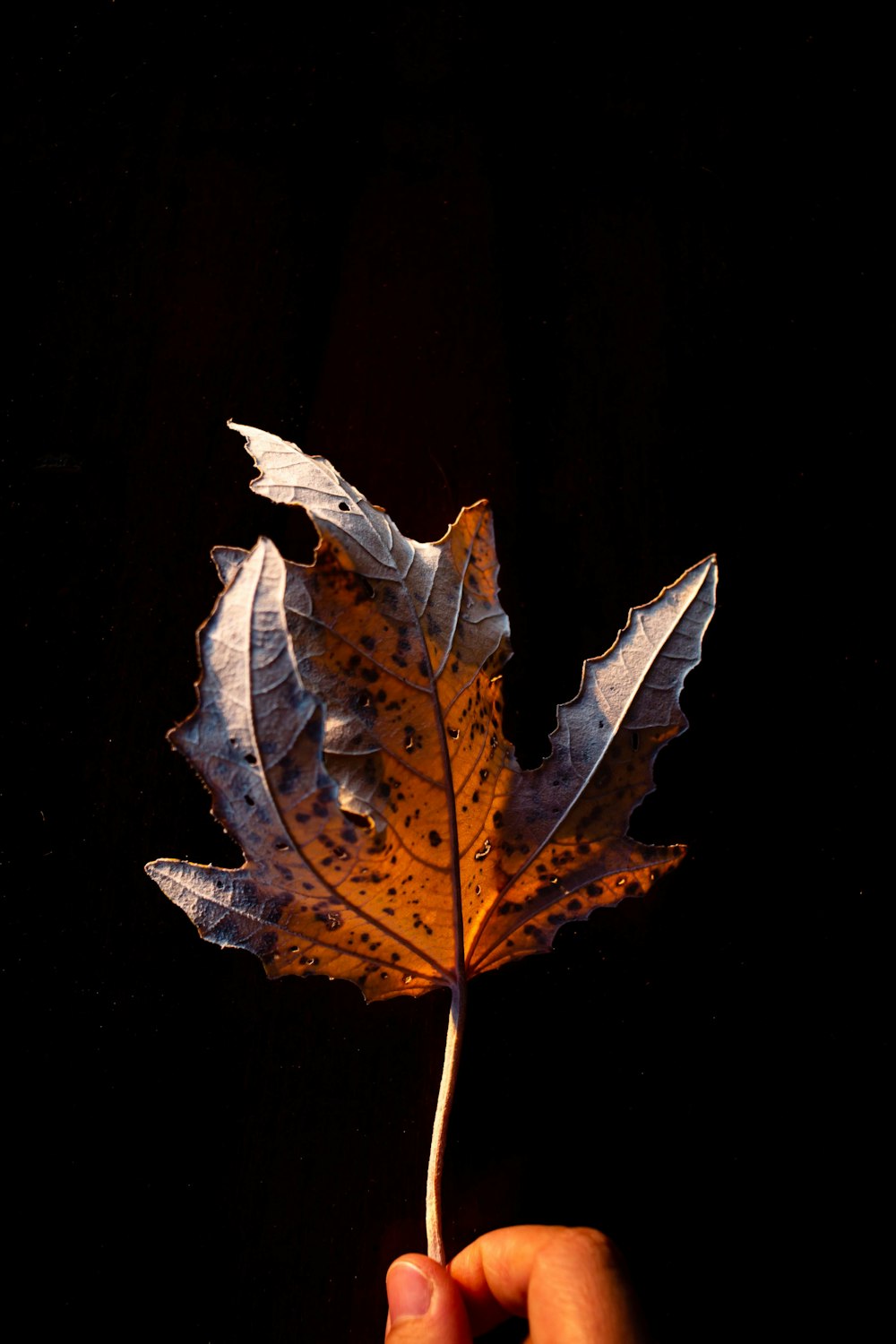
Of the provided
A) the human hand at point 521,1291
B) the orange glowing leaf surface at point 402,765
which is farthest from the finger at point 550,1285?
the orange glowing leaf surface at point 402,765

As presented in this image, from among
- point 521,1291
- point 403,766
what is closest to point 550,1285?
point 521,1291

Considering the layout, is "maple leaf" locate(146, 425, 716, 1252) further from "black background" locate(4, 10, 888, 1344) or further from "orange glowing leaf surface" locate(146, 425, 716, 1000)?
"black background" locate(4, 10, 888, 1344)

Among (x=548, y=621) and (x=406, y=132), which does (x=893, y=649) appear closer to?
(x=548, y=621)

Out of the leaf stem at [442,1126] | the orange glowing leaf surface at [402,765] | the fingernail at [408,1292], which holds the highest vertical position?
the orange glowing leaf surface at [402,765]

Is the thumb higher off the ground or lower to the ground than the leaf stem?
lower

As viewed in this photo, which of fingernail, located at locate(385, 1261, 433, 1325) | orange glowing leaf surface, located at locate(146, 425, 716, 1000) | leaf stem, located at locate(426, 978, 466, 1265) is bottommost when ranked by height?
fingernail, located at locate(385, 1261, 433, 1325)

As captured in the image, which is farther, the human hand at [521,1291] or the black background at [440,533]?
the black background at [440,533]

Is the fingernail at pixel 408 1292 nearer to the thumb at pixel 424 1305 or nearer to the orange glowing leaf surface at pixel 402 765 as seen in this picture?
the thumb at pixel 424 1305

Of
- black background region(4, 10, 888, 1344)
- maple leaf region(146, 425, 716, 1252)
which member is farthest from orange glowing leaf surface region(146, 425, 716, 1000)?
black background region(4, 10, 888, 1344)
